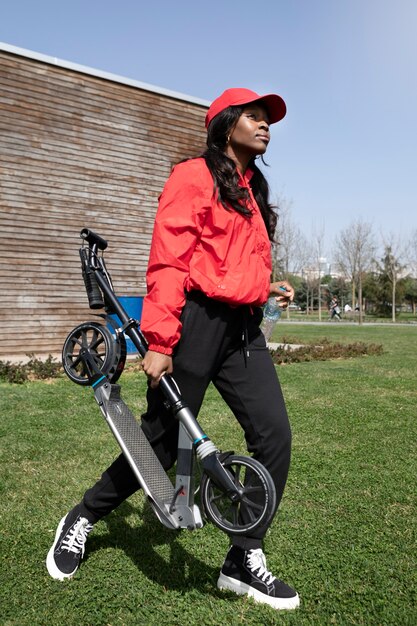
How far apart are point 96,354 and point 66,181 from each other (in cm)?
1067

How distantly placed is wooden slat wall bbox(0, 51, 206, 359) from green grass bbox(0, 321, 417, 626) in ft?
22.3

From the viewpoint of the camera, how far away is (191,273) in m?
2.51

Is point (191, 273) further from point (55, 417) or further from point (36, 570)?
point (55, 417)

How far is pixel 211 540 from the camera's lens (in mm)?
3213

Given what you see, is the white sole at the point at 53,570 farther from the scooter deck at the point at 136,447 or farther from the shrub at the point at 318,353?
the shrub at the point at 318,353

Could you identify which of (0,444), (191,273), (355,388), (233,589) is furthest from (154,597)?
(355,388)

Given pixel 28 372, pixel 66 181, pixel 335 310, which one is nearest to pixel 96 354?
pixel 28 372

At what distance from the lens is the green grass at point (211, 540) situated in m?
2.50

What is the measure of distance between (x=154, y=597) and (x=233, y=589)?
350 mm

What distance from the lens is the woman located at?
2475mm

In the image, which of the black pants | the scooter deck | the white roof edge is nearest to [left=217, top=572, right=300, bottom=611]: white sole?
the black pants

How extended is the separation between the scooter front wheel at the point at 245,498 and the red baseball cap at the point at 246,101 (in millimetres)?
1527

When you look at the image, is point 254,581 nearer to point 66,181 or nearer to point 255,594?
point 255,594

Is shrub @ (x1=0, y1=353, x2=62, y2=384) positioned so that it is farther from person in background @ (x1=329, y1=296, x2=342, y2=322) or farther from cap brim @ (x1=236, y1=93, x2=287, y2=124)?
person in background @ (x1=329, y1=296, x2=342, y2=322)
